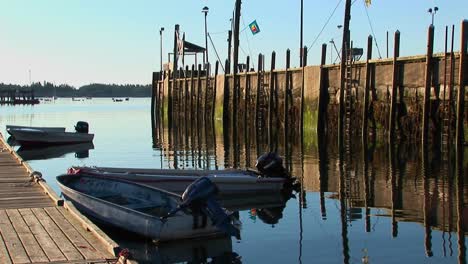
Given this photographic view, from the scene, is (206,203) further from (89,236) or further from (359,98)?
(359,98)

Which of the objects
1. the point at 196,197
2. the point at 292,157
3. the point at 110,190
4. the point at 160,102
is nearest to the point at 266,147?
the point at 292,157

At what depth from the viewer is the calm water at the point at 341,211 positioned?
39.0 feet

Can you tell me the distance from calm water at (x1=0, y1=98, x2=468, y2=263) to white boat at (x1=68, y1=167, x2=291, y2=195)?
1.76 ft

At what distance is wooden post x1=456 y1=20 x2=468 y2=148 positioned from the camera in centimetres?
2528

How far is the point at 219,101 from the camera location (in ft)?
168

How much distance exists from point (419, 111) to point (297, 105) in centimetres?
1151

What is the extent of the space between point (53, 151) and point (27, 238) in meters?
24.4

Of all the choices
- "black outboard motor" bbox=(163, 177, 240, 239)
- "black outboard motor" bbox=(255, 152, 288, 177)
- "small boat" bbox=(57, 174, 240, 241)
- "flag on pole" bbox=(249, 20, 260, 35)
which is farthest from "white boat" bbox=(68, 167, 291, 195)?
"flag on pole" bbox=(249, 20, 260, 35)

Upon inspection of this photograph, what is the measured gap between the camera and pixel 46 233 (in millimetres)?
11086

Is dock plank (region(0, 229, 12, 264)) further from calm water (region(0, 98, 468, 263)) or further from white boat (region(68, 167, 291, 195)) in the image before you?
white boat (region(68, 167, 291, 195))

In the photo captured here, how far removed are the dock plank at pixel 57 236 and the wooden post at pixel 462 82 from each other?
17.2 meters

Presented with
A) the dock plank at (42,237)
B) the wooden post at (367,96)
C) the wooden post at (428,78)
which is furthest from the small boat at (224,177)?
the wooden post at (367,96)

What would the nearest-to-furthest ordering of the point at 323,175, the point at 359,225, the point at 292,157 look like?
the point at 359,225 < the point at 323,175 < the point at 292,157

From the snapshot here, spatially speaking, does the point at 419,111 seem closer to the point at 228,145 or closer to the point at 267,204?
the point at 228,145
